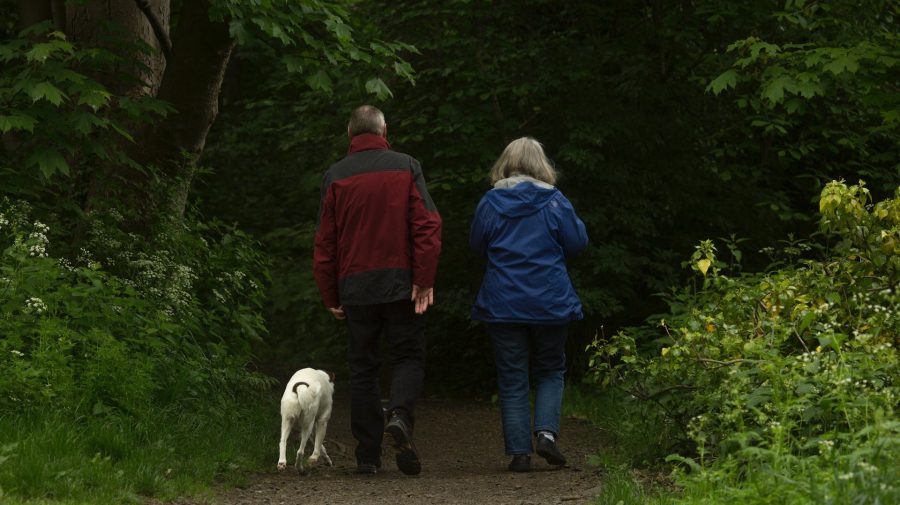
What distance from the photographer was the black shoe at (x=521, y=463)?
693cm

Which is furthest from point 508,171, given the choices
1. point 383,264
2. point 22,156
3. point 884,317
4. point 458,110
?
point 458,110

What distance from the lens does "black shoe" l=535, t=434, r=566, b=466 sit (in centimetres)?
680

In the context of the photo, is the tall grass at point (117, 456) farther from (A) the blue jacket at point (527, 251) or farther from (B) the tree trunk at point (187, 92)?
(B) the tree trunk at point (187, 92)

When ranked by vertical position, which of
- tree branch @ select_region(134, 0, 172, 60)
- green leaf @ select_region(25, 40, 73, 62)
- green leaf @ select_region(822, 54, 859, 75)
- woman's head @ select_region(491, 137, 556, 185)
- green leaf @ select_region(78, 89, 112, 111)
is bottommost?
woman's head @ select_region(491, 137, 556, 185)

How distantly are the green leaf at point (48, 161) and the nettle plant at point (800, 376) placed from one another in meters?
3.61

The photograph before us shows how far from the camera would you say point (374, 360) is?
6.86 meters

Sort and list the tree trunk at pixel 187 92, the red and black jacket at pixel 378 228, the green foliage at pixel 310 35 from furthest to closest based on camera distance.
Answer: the tree trunk at pixel 187 92, the green foliage at pixel 310 35, the red and black jacket at pixel 378 228

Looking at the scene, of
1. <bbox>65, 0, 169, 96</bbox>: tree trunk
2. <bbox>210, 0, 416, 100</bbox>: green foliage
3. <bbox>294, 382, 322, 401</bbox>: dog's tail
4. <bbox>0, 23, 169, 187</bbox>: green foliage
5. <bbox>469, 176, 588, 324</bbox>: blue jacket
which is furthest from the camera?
<bbox>65, 0, 169, 96</bbox>: tree trunk

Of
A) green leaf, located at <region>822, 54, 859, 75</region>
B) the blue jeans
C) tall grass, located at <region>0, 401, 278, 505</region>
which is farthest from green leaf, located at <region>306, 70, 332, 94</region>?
green leaf, located at <region>822, 54, 859, 75</region>

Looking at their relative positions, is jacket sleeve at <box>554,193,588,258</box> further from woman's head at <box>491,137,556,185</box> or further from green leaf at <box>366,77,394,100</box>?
green leaf at <box>366,77,394,100</box>

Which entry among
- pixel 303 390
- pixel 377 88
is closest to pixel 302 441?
pixel 303 390

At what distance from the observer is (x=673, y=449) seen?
6.09 meters

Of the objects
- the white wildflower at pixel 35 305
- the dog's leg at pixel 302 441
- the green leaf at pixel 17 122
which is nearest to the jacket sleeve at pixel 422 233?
the dog's leg at pixel 302 441

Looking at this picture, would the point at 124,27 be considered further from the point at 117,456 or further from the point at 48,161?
the point at 117,456
